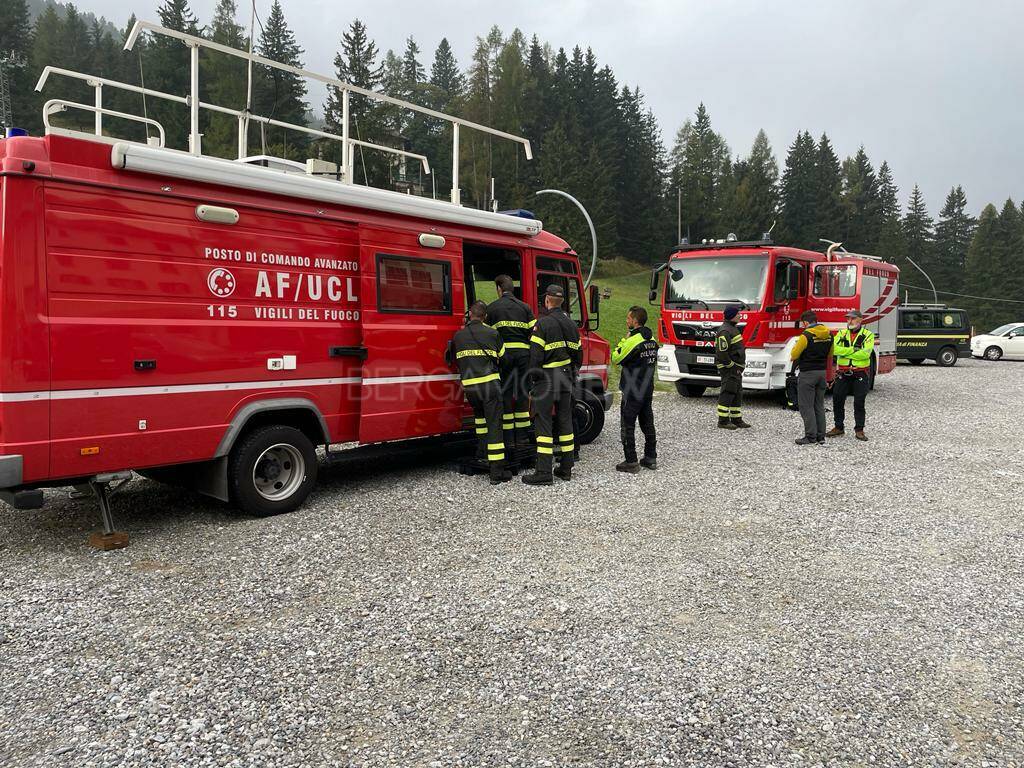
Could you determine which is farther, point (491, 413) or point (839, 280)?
point (839, 280)

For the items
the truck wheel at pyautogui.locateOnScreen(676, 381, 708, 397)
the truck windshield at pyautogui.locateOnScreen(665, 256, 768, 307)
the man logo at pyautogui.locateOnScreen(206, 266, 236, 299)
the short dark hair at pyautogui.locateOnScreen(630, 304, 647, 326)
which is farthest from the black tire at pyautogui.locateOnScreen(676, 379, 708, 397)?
the man logo at pyautogui.locateOnScreen(206, 266, 236, 299)

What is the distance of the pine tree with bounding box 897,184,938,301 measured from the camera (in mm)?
72312

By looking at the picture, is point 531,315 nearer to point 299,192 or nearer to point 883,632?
point 299,192

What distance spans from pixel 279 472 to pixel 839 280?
12.0 metres

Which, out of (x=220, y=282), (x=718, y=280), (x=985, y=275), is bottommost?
(x=220, y=282)

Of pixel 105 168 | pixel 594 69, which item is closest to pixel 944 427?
pixel 105 168

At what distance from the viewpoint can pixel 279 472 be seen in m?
6.00

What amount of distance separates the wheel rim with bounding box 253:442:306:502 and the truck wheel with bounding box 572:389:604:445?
3.91 m

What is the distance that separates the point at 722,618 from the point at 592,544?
1425 millimetres

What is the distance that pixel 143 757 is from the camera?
Result: 8.90 ft

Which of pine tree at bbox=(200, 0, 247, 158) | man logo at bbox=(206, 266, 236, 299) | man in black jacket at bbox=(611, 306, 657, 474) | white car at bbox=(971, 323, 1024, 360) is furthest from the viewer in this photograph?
pine tree at bbox=(200, 0, 247, 158)

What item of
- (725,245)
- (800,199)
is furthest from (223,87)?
(800,199)

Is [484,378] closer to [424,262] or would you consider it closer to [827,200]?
[424,262]

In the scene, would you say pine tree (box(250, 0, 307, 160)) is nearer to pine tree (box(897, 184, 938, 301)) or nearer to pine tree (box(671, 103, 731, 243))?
pine tree (box(671, 103, 731, 243))
